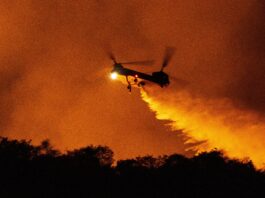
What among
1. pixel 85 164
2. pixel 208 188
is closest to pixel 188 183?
pixel 208 188

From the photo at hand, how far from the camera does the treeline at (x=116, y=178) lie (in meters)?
105

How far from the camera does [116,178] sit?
114250mm

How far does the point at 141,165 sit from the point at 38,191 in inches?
1412

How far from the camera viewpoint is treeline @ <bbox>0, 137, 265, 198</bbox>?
104812mm

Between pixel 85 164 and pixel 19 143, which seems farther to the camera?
pixel 19 143

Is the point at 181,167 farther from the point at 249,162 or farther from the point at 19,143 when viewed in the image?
the point at 19,143

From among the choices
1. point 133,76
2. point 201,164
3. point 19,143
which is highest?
point 19,143

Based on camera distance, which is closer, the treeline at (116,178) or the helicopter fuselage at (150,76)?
the helicopter fuselage at (150,76)

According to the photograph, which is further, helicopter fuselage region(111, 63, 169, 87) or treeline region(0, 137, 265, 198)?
treeline region(0, 137, 265, 198)

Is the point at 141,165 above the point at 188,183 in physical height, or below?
above

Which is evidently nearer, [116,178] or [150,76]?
[150,76]

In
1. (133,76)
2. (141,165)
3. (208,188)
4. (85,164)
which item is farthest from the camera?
(141,165)

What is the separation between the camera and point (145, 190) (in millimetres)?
107625

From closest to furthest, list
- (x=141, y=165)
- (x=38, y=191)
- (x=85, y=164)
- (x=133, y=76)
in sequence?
(x=133, y=76), (x=38, y=191), (x=85, y=164), (x=141, y=165)
